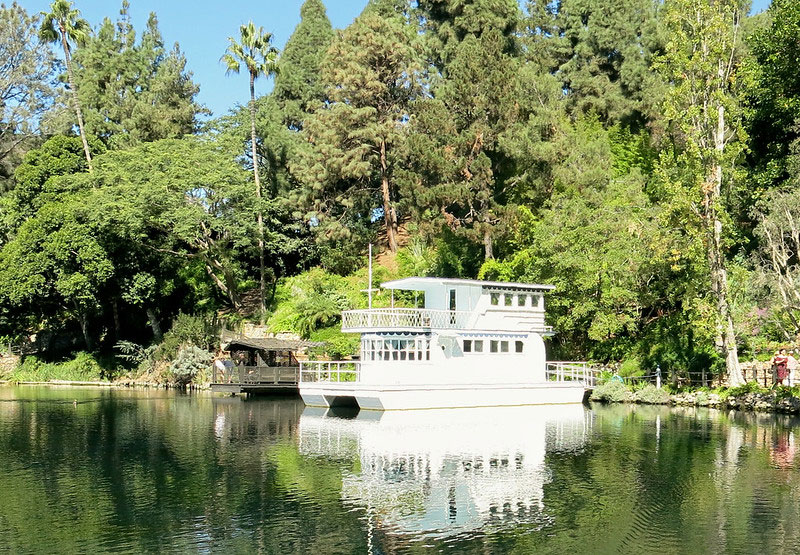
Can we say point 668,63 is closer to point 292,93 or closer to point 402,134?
point 402,134

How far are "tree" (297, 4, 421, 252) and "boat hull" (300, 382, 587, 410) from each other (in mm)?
22124

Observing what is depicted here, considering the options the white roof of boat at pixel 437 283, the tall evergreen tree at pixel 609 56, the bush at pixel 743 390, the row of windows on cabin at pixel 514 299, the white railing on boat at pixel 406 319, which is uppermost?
the tall evergreen tree at pixel 609 56

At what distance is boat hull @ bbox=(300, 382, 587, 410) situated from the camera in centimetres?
3641

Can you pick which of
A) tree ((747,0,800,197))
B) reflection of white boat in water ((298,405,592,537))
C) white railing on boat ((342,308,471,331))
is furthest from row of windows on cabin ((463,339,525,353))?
tree ((747,0,800,197))

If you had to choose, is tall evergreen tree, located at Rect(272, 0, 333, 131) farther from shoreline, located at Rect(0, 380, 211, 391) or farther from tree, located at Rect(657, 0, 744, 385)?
tree, located at Rect(657, 0, 744, 385)

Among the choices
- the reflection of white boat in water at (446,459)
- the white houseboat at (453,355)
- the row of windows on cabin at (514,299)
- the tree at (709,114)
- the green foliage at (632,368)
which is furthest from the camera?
the green foliage at (632,368)

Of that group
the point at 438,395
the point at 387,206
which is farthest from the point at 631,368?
the point at 387,206

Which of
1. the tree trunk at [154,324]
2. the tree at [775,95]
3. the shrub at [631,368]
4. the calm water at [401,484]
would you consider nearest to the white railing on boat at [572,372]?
the shrub at [631,368]

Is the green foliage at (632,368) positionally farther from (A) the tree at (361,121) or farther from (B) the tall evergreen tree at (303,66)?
(B) the tall evergreen tree at (303,66)

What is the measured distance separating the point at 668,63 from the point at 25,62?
53.9m

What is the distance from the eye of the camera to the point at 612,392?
43.5 m

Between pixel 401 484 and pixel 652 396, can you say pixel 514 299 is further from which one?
pixel 401 484

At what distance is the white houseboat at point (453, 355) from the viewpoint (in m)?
37.3

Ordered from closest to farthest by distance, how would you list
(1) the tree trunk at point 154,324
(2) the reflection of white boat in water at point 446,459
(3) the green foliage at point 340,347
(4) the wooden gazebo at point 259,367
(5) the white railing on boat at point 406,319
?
1. (2) the reflection of white boat in water at point 446,459
2. (5) the white railing on boat at point 406,319
3. (4) the wooden gazebo at point 259,367
4. (3) the green foliage at point 340,347
5. (1) the tree trunk at point 154,324
